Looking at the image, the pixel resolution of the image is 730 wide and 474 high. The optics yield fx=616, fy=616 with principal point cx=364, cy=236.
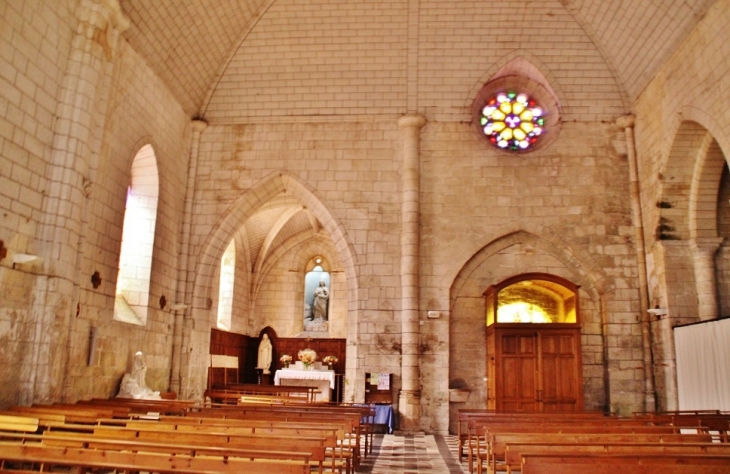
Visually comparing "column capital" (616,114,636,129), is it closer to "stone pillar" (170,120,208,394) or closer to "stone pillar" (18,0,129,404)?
"stone pillar" (170,120,208,394)

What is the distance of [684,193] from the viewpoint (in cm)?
1226

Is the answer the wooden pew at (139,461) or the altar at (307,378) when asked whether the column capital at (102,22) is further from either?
the altar at (307,378)

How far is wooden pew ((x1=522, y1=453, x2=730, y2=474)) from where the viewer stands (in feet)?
13.3

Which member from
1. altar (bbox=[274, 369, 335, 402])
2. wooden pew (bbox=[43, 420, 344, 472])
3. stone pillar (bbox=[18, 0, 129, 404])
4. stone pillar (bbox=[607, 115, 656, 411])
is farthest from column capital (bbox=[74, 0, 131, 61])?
stone pillar (bbox=[607, 115, 656, 411])

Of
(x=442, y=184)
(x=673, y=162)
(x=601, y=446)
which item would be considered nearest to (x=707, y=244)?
(x=673, y=162)

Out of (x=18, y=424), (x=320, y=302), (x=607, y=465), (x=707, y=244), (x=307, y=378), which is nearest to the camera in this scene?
(x=607, y=465)

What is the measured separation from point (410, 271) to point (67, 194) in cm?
690

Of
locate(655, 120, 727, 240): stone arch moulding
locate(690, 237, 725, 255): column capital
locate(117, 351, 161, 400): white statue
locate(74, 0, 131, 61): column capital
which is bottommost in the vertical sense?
locate(117, 351, 161, 400): white statue

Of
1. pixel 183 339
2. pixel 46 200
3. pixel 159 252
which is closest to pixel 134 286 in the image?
pixel 159 252

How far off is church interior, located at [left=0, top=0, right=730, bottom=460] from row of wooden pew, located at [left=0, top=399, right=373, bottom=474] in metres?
4.53

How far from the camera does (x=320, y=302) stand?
2203 centimetres

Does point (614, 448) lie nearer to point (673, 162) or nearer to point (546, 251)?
point (673, 162)

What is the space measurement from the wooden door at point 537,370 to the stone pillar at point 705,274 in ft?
7.76

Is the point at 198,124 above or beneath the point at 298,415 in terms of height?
above
